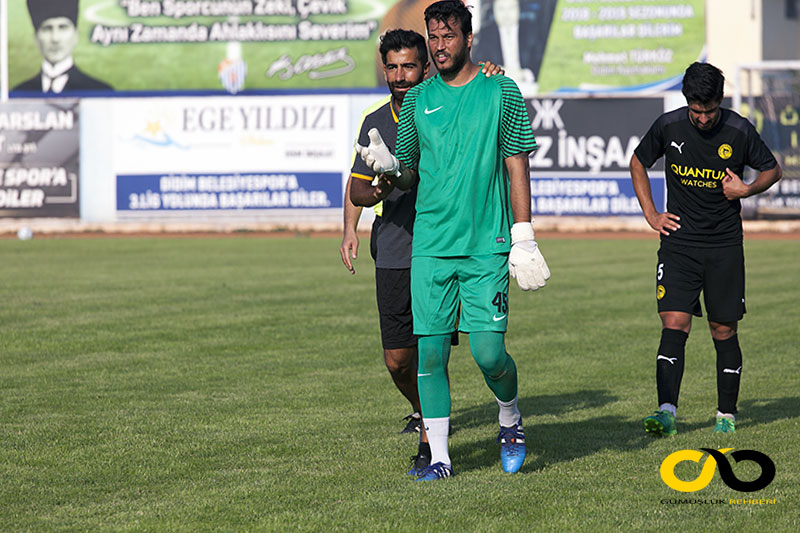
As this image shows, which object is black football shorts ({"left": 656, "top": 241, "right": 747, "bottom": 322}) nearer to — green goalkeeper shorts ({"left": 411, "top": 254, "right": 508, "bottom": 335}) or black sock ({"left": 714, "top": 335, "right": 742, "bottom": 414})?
black sock ({"left": 714, "top": 335, "right": 742, "bottom": 414})

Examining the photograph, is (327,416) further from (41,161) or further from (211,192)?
(41,161)

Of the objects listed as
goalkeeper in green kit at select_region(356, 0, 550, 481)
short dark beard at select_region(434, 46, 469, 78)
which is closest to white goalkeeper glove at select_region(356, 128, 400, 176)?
goalkeeper in green kit at select_region(356, 0, 550, 481)

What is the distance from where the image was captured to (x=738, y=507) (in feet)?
17.1

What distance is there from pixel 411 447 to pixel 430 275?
135 centimetres

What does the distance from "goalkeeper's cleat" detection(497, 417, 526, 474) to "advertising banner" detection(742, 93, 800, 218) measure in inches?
907

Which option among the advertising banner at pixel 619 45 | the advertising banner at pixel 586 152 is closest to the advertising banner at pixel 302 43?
the advertising banner at pixel 619 45

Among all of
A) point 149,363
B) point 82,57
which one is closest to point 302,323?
point 149,363

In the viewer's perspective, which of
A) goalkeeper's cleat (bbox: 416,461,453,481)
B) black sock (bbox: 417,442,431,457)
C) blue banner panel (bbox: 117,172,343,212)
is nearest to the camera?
goalkeeper's cleat (bbox: 416,461,453,481)

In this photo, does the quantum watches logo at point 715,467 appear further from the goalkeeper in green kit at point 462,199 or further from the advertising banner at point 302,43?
the advertising banner at point 302,43

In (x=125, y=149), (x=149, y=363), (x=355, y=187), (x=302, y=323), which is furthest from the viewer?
(x=125, y=149)

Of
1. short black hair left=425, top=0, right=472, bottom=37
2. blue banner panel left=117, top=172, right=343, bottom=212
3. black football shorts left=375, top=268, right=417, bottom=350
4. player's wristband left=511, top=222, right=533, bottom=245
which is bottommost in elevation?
black football shorts left=375, top=268, right=417, bottom=350

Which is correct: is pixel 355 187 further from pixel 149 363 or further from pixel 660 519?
pixel 149 363

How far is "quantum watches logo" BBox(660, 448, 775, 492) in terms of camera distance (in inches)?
219

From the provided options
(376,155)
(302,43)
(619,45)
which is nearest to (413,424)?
(376,155)
